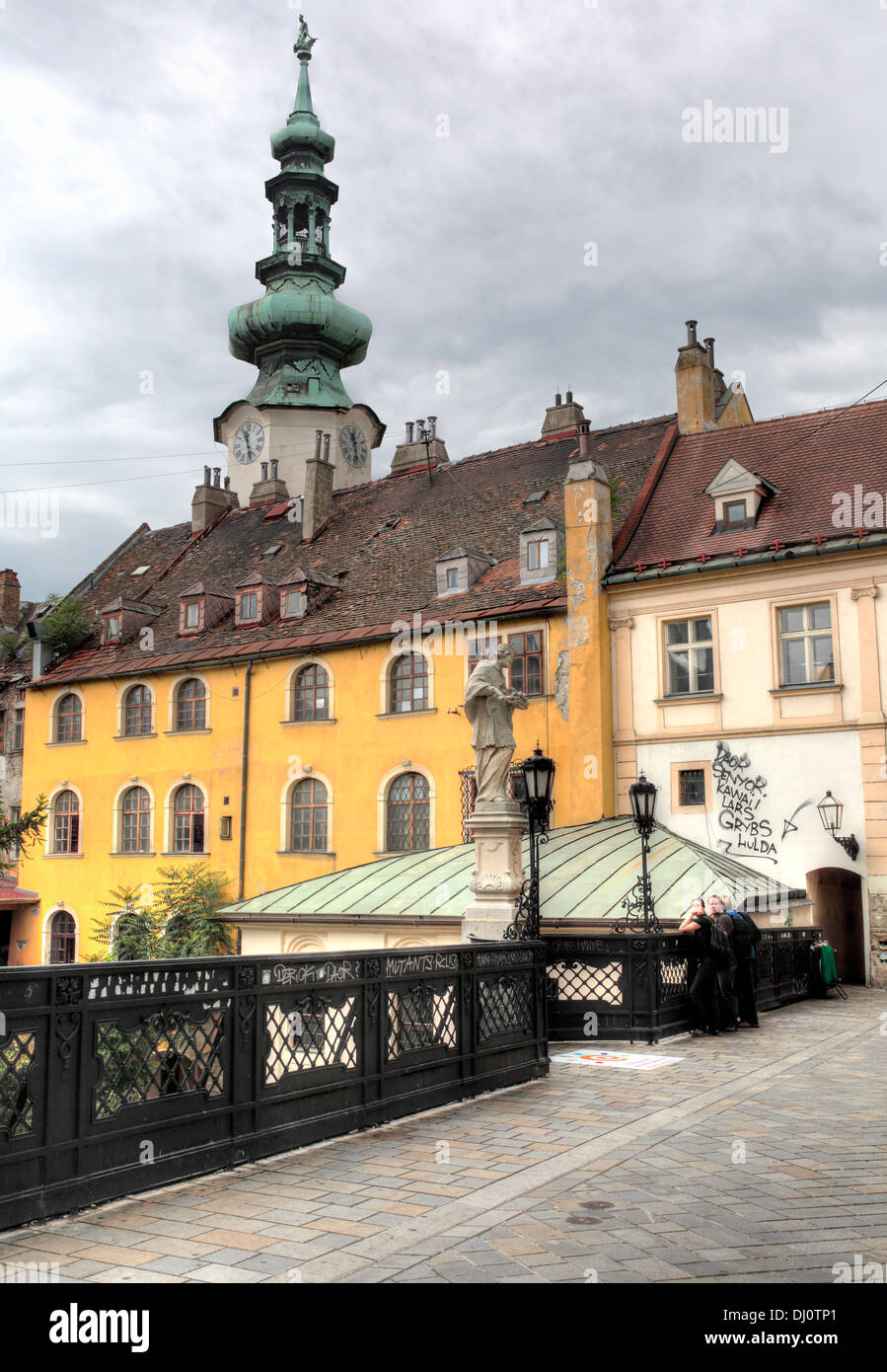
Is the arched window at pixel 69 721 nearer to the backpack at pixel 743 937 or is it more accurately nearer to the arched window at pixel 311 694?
the arched window at pixel 311 694

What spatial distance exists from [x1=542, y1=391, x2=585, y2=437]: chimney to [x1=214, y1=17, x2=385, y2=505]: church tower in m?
15.0

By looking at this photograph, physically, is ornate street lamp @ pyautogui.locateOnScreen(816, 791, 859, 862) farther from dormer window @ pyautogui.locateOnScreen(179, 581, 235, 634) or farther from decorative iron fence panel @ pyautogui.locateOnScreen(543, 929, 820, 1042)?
dormer window @ pyautogui.locateOnScreen(179, 581, 235, 634)

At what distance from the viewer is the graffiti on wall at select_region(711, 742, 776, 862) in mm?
22203

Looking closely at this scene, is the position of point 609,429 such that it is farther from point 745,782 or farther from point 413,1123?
point 413,1123

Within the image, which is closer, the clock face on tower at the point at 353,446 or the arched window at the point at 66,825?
the arched window at the point at 66,825

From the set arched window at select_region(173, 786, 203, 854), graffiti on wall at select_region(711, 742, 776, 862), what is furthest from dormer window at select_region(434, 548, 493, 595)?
arched window at select_region(173, 786, 203, 854)

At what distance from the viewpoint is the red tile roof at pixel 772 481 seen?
76.9 feet

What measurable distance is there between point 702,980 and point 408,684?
14.8 metres

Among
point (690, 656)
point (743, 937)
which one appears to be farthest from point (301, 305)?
point (743, 937)

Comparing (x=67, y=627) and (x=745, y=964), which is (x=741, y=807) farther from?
(x=67, y=627)

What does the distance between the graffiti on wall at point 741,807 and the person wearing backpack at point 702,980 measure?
850cm

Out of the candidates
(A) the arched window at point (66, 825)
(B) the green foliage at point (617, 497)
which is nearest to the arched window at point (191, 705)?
(A) the arched window at point (66, 825)

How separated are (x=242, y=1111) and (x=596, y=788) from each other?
679 inches
